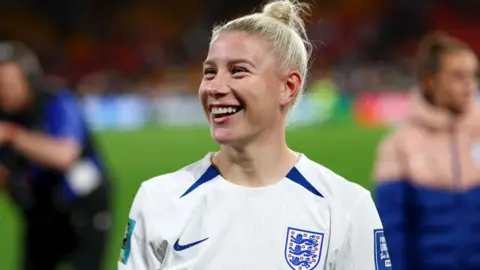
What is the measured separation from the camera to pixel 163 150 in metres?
17.1

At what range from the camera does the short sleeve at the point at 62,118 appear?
5.71 metres

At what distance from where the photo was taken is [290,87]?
8.57ft

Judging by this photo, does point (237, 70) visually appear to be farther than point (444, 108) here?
No

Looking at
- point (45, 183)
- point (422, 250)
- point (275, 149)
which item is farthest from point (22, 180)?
point (275, 149)

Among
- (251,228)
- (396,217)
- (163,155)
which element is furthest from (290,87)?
(163,155)

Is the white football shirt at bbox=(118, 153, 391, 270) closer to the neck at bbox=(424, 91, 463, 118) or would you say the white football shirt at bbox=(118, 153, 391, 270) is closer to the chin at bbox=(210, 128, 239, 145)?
the chin at bbox=(210, 128, 239, 145)

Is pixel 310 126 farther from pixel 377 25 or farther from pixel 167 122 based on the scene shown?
pixel 377 25

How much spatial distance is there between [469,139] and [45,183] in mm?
2766

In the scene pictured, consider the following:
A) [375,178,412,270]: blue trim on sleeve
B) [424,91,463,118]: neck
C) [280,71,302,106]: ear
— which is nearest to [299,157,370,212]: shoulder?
[280,71,302,106]: ear

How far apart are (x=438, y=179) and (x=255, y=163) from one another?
5.90ft

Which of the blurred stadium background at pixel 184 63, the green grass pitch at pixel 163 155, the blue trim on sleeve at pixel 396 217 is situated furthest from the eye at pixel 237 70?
the blurred stadium background at pixel 184 63

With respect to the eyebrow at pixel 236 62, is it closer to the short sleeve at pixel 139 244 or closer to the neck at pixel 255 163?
the neck at pixel 255 163

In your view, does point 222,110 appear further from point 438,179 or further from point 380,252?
point 438,179

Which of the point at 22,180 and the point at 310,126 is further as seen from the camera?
A: the point at 310,126
